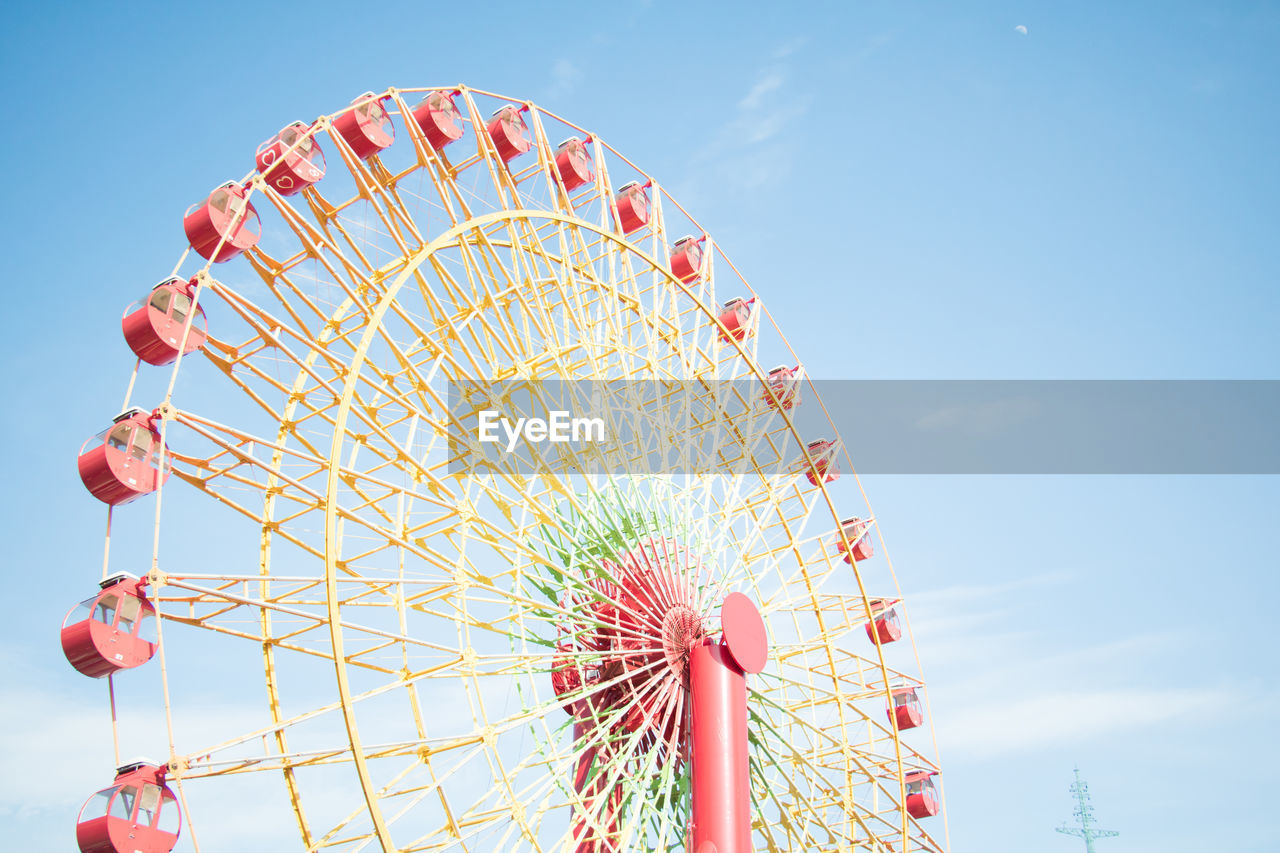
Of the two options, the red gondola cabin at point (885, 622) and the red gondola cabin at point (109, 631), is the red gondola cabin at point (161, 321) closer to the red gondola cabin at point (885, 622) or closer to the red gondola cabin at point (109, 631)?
the red gondola cabin at point (109, 631)

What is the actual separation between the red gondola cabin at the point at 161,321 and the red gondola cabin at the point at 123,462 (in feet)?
3.70

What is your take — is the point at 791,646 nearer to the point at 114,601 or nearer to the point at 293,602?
the point at 293,602

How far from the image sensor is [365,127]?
1638cm

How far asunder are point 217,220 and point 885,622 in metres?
15.0

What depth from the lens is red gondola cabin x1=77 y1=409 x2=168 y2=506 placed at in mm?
12648

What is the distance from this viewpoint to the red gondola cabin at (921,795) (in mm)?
21625

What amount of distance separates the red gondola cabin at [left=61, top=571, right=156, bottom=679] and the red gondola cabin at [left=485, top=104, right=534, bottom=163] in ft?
29.8

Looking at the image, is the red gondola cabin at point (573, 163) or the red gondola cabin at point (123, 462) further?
the red gondola cabin at point (573, 163)

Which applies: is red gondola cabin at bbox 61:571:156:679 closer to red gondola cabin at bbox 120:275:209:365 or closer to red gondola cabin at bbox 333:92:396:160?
red gondola cabin at bbox 120:275:209:365

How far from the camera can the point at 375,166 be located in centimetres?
1688

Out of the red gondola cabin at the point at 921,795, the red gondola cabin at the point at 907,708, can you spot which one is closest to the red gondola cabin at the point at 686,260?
the red gondola cabin at the point at 907,708

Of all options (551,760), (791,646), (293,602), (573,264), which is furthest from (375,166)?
(791,646)

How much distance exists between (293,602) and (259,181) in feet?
19.2

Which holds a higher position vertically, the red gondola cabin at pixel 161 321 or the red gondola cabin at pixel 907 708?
the red gondola cabin at pixel 161 321
